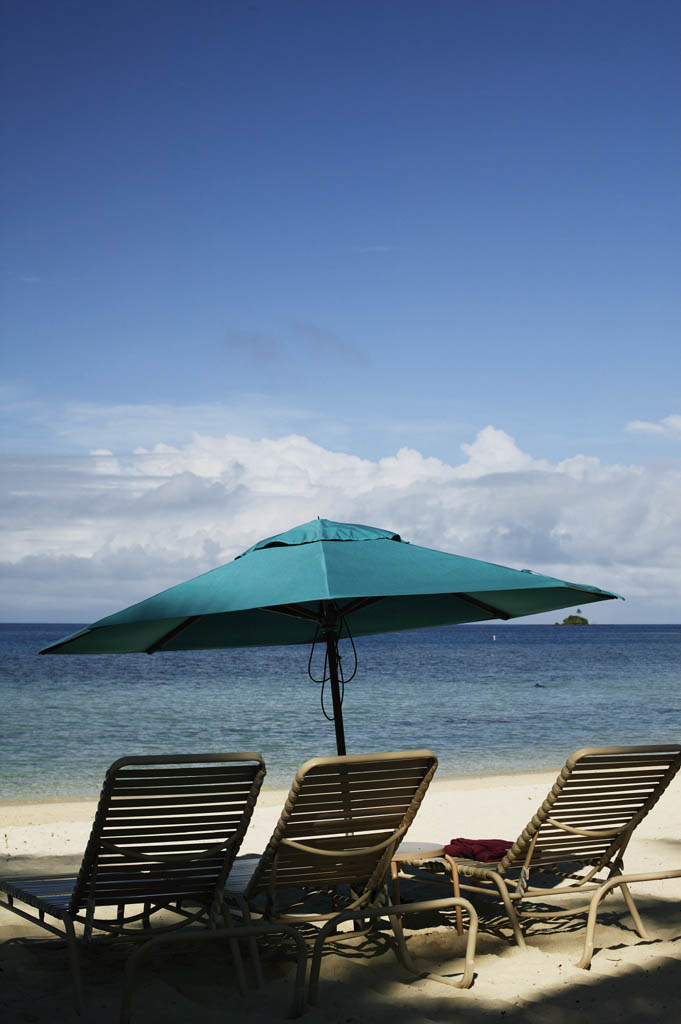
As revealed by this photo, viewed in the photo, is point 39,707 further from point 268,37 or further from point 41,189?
point 268,37

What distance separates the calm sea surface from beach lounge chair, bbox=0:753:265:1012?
8.55 meters

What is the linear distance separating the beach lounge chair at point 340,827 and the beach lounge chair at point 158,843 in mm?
153

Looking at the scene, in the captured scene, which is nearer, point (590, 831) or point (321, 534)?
point (590, 831)

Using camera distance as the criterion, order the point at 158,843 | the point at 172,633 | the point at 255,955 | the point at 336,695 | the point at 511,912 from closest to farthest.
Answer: the point at 255,955 → the point at 158,843 → the point at 511,912 → the point at 336,695 → the point at 172,633

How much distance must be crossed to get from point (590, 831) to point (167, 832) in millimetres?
1755

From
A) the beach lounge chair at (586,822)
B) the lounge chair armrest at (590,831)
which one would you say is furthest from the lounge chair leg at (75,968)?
the lounge chair armrest at (590,831)

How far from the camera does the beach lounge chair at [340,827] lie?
3.31 meters

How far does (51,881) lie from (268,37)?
30.4 feet

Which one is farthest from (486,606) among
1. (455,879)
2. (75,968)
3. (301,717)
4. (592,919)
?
(301,717)

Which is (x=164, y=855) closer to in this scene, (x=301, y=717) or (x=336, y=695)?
(x=336, y=695)

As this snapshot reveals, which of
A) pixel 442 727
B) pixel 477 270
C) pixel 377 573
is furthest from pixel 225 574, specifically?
pixel 442 727

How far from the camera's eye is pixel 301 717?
20.6 m

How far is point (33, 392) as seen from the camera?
621 inches

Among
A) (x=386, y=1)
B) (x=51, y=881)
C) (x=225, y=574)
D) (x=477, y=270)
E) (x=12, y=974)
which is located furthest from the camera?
(x=477, y=270)
